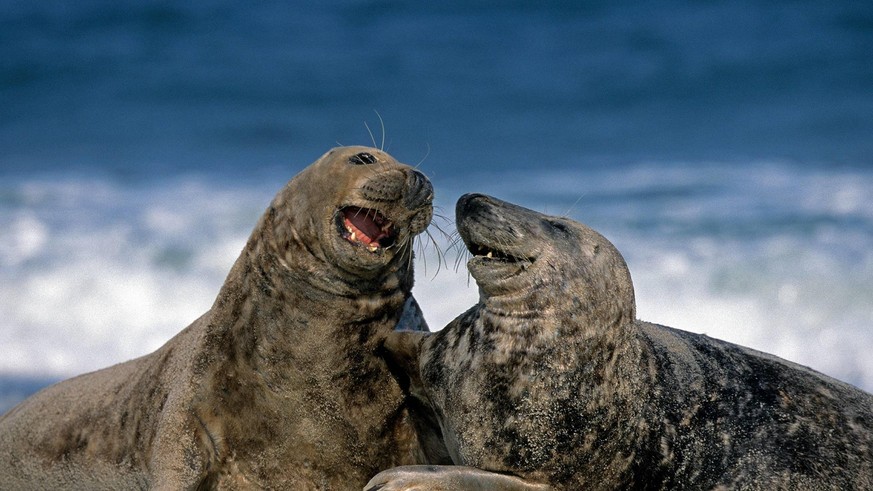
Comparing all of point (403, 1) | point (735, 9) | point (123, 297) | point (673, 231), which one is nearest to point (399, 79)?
point (403, 1)

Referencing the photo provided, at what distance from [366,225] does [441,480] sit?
1.65 m

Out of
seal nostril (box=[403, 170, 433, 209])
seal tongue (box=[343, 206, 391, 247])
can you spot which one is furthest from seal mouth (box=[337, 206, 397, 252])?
seal nostril (box=[403, 170, 433, 209])

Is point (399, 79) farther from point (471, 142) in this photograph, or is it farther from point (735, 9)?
point (735, 9)

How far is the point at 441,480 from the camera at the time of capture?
675cm

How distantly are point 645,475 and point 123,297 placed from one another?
1277 centimetres

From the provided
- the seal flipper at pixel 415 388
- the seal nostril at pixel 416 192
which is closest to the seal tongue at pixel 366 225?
the seal nostril at pixel 416 192

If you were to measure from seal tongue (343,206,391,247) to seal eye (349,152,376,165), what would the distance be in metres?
0.27

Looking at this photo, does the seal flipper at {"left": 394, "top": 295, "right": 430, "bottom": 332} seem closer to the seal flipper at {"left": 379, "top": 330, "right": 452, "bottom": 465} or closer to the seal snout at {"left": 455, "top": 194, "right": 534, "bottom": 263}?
the seal flipper at {"left": 379, "top": 330, "right": 452, "bottom": 465}

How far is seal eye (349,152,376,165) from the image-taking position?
773 centimetres

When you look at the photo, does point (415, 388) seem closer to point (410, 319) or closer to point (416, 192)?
point (410, 319)

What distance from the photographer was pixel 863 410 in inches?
310

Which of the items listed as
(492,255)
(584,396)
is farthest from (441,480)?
(492,255)

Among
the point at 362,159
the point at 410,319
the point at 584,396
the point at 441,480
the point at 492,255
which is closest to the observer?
the point at 441,480

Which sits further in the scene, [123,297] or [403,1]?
[403,1]
